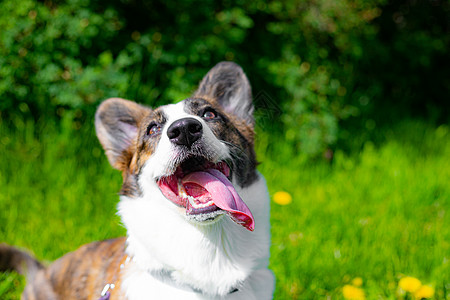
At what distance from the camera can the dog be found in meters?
2.13

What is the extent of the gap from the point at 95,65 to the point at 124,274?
2.50 metres

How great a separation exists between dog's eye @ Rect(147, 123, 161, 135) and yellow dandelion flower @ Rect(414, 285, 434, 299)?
1693mm

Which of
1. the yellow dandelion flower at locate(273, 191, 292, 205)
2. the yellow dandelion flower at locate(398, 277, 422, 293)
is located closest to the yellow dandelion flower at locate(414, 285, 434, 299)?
the yellow dandelion flower at locate(398, 277, 422, 293)

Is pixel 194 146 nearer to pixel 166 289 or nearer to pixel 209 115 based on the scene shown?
pixel 209 115

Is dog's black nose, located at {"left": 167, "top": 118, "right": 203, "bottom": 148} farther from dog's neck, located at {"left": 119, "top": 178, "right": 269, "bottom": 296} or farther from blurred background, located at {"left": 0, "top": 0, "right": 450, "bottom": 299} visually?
blurred background, located at {"left": 0, "top": 0, "right": 450, "bottom": 299}

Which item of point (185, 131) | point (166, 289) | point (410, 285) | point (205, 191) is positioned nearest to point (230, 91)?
point (185, 131)

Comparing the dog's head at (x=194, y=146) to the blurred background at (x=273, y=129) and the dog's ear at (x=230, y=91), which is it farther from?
the blurred background at (x=273, y=129)

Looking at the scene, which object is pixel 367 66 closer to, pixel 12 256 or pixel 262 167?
pixel 262 167

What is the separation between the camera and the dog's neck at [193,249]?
216cm

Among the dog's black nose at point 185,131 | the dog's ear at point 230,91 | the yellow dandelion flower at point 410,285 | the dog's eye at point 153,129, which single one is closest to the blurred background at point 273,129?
the yellow dandelion flower at point 410,285

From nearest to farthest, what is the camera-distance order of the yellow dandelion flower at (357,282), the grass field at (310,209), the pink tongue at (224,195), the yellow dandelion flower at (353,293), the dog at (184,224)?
the pink tongue at (224,195)
the dog at (184,224)
the yellow dandelion flower at (353,293)
the yellow dandelion flower at (357,282)
the grass field at (310,209)

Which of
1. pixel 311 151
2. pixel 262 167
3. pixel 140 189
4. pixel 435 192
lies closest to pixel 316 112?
pixel 311 151

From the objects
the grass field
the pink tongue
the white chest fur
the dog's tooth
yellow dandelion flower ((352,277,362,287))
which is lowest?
the grass field

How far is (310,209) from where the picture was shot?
3.73 metres
